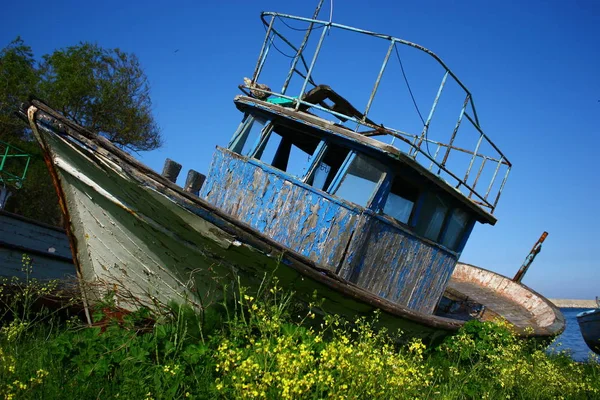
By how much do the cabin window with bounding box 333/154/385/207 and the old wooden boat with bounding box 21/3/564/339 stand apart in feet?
0.04

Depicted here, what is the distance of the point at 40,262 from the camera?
774 cm

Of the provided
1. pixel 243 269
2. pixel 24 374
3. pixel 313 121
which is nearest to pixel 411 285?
pixel 313 121

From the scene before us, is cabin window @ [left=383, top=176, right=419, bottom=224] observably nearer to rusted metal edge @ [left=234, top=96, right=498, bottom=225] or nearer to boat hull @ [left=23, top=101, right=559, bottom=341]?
rusted metal edge @ [left=234, top=96, right=498, bottom=225]

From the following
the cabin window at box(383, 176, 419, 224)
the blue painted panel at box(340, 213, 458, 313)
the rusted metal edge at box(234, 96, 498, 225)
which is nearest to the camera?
the rusted metal edge at box(234, 96, 498, 225)

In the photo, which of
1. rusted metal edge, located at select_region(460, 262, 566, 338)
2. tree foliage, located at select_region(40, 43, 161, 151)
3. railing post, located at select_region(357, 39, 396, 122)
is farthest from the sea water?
tree foliage, located at select_region(40, 43, 161, 151)

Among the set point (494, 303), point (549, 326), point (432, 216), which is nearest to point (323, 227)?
point (432, 216)

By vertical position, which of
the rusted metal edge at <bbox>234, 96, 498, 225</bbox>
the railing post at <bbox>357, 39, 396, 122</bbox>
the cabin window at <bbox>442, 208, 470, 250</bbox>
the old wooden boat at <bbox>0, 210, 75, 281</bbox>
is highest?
the railing post at <bbox>357, 39, 396, 122</bbox>

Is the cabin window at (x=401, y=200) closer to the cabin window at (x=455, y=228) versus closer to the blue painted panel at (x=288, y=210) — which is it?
the blue painted panel at (x=288, y=210)

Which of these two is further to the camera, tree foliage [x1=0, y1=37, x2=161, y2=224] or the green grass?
tree foliage [x1=0, y1=37, x2=161, y2=224]

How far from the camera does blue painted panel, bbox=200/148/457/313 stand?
5.70 meters

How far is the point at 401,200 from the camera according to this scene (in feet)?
21.2

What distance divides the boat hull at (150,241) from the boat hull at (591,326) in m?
12.6

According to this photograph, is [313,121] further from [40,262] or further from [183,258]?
[40,262]

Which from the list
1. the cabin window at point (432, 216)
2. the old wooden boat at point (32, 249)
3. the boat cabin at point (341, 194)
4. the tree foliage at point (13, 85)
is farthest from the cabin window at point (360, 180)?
the tree foliage at point (13, 85)
